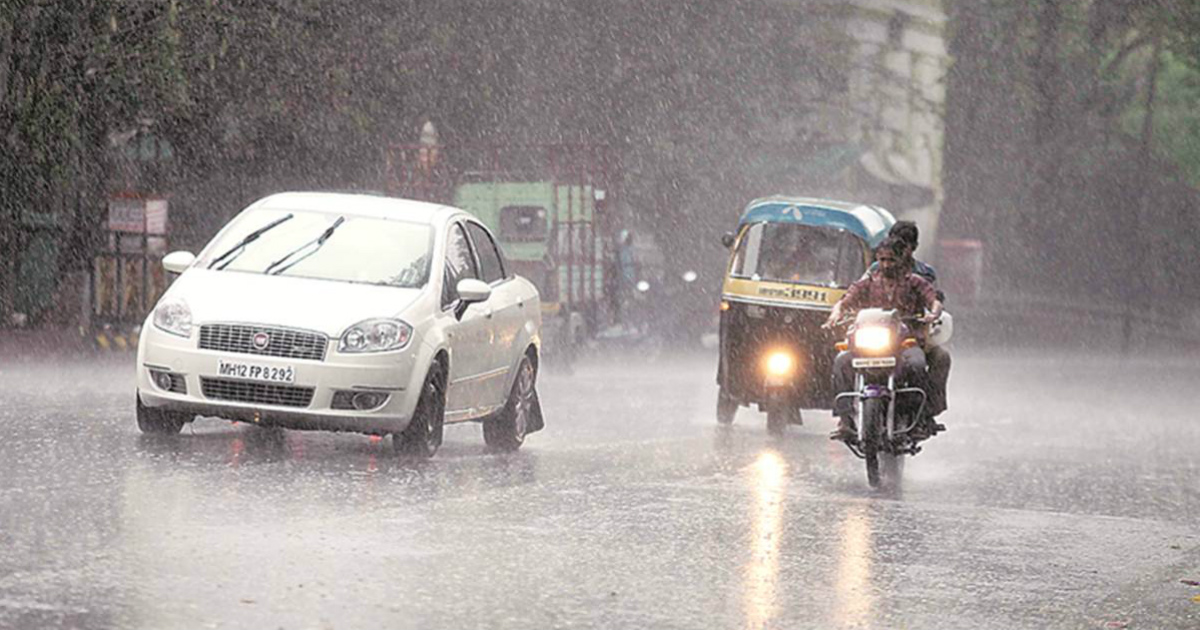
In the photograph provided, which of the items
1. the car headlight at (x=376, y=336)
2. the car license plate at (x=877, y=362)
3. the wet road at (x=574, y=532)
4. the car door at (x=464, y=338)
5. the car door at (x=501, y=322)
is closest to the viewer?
the wet road at (x=574, y=532)

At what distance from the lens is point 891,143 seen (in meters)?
60.2

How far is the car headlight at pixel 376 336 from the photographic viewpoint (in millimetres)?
12953

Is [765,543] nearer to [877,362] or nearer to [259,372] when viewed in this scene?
[877,362]

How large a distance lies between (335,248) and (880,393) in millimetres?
3572

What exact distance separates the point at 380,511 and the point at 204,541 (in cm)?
148

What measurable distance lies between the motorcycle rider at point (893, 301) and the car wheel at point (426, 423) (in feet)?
7.92

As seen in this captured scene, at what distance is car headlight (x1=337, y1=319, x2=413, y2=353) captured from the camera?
12953mm

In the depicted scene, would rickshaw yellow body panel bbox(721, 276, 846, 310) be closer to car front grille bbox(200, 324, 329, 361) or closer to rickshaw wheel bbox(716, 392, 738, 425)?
rickshaw wheel bbox(716, 392, 738, 425)

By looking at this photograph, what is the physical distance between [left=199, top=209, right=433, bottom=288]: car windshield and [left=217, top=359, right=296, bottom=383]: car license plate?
44.7 inches

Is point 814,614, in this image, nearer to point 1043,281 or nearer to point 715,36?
point 715,36

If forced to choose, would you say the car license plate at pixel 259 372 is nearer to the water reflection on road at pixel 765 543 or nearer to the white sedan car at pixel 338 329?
the white sedan car at pixel 338 329

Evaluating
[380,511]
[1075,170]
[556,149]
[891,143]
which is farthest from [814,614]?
[1075,170]

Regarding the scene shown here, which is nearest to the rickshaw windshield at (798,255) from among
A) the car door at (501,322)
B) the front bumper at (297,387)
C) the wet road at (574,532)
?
the wet road at (574,532)

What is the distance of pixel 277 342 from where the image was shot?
12922 mm
